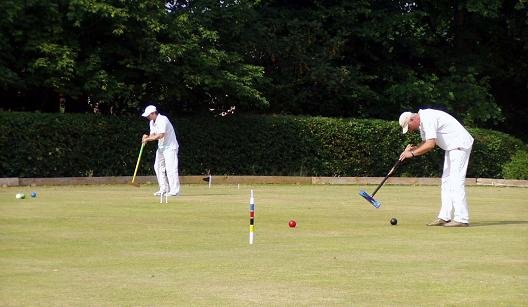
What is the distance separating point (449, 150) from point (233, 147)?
17.2 meters

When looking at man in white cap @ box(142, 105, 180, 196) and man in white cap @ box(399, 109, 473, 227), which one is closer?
man in white cap @ box(399, 109, 473, 227)

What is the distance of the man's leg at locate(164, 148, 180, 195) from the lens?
840 inches

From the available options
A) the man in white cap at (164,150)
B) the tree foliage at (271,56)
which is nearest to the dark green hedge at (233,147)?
the tree foliage at (271,56)

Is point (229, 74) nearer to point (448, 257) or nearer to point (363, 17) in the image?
point (363, 17)

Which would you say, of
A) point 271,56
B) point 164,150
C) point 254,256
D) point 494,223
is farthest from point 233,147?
point 254,256

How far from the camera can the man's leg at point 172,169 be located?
21328 mm

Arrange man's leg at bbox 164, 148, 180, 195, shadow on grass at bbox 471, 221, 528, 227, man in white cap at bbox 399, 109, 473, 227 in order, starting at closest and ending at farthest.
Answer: man in white cap at bbox 399, 109, 473, 227 → shadow on grass at bbox 471, 221, 528, 227 → man's leg at bbox 164, 148, 180, 195

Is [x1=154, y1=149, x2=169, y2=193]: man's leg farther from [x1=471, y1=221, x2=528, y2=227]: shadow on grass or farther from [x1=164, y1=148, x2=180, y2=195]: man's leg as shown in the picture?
[x1=471, y1=221, x2=528, y2=227]: shadow on grass

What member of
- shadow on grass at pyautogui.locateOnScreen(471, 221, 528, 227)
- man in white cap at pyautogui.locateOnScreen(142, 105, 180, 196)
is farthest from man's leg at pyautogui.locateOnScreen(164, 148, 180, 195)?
shadow on grass at pyautogui.locateOnScreen(471, 221, 528, 227)

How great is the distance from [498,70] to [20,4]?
1789 centimetres

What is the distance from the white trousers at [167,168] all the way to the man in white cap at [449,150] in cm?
737

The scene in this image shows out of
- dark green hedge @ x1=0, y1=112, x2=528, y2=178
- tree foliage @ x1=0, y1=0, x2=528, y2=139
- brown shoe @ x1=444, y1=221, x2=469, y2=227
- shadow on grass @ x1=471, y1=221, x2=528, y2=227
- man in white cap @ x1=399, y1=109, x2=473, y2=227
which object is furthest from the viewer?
tree foliage @ x1=0, y1=0, x2=528, y2=139

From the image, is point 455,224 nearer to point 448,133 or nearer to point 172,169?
point 448,133

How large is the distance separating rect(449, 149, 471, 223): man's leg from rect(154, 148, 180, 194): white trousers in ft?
25.0
